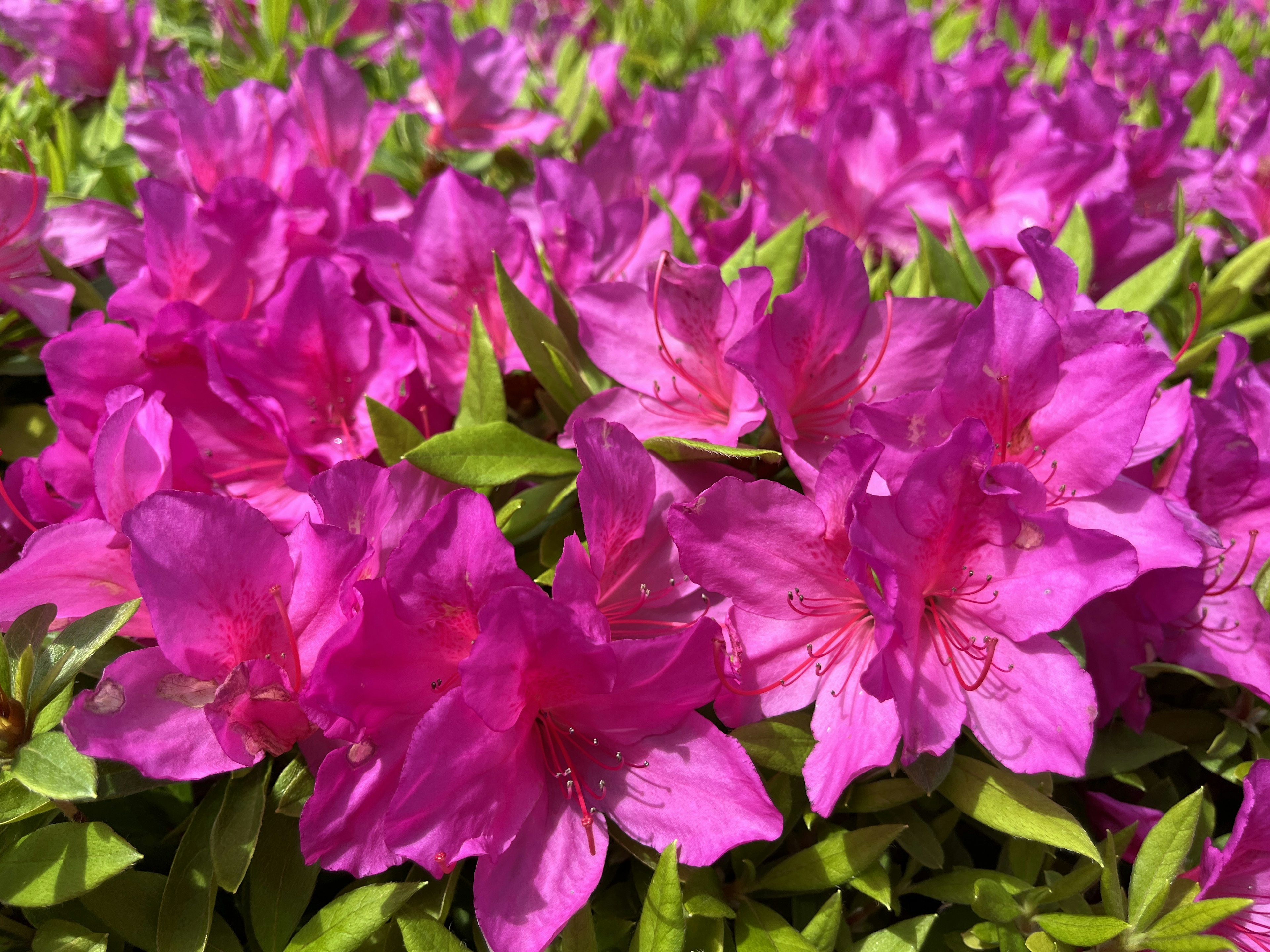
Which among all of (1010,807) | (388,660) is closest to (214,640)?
(388,660)

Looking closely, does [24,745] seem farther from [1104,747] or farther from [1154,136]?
[1154,136]

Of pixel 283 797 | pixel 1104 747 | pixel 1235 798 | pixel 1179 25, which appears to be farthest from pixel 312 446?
pixel 1179 25

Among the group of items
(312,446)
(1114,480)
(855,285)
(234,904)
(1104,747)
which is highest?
(855,285)

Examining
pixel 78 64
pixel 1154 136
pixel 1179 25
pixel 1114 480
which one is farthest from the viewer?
pixel 1179 25

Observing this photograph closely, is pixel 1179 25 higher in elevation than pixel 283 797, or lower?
higher

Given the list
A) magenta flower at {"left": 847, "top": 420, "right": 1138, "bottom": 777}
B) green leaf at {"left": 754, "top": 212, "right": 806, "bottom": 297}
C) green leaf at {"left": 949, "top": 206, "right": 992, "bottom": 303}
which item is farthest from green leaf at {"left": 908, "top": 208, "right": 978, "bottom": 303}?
magenta flower at {"left": 847, "top": 420, "right": 1138, "bottom": 777}

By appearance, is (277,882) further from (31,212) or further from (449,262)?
(31,212)

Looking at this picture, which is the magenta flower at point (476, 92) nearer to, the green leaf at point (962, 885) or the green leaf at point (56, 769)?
the green leaf at point (56, 769)
